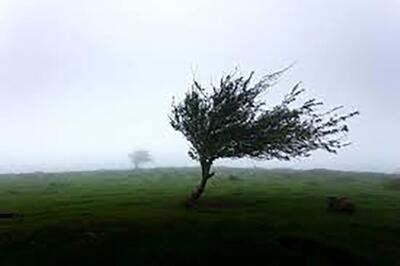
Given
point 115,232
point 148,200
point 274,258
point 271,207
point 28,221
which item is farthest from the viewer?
point 148,200

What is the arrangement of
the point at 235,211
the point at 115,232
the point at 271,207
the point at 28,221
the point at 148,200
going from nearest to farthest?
the point at 115,232, the point at 28,221, the point at 235,211, the point at 271,207, the point at 148,200

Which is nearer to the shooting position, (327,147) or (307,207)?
(307,207)

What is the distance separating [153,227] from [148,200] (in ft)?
98.2

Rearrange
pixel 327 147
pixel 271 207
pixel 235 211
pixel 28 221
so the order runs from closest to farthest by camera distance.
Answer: pixel 28 221, pixel 235 211, pixel 271 207, pixel 327 147

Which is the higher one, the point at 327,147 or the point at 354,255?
the point at 327,147

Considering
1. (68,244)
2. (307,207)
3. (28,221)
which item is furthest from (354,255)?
(28,221)

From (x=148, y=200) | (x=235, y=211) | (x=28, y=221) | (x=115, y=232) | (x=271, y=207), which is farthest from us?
(x=148, y=200)

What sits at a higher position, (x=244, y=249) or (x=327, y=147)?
(x=327, y=147)

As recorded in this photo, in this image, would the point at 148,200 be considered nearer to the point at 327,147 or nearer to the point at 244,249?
the point at 327,147

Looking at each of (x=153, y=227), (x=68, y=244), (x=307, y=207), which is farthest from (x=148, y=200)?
(x=68, y=244)

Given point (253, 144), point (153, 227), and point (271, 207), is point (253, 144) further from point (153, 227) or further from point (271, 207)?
point (153, 227)

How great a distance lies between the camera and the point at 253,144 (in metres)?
72.5

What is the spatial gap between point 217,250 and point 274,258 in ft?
14.2

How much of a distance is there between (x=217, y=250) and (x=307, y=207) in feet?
93.4
